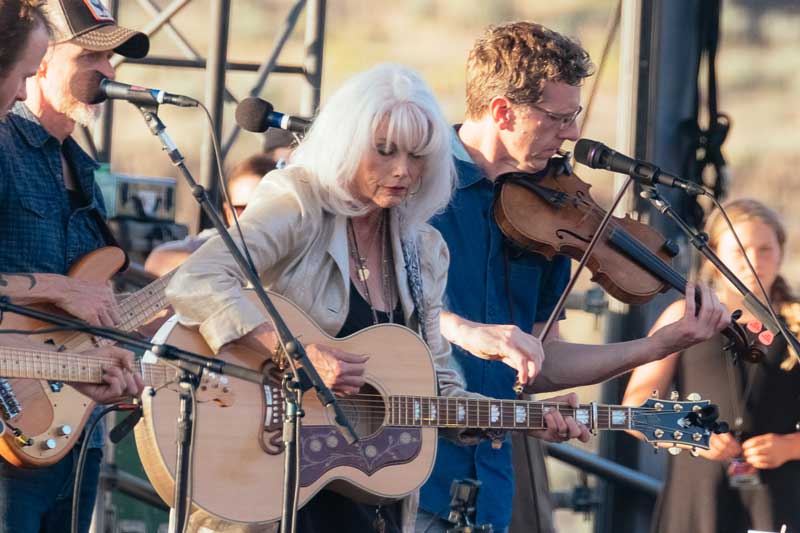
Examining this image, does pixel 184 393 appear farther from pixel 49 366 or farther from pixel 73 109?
pixel 73 109

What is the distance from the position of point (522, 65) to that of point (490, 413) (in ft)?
3.94

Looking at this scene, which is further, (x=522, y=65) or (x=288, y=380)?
(x=522, y=65)

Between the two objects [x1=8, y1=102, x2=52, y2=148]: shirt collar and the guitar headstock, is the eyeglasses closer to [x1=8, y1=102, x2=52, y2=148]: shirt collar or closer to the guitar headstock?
the guitar headstock

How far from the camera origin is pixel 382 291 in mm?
4141

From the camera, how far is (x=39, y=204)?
425 cm

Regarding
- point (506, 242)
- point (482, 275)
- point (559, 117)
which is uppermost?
point (559, 117)

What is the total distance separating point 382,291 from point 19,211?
1073mm

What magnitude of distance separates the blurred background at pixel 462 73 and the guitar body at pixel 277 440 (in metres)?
2.61

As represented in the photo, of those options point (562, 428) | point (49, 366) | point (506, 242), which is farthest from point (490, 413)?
point (49, 366)

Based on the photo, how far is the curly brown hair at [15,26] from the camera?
3.57 meters

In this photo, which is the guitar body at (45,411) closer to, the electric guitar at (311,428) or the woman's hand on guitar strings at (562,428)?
the electric guitar at (311,428)

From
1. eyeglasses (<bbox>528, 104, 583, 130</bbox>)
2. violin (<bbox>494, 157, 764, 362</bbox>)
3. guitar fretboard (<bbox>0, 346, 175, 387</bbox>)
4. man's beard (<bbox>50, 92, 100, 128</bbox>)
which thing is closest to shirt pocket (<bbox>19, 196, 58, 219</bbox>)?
man's beard (<bbox>50, 92, 100, 128</bbox>)

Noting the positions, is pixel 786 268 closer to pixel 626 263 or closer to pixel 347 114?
pixel 626 263

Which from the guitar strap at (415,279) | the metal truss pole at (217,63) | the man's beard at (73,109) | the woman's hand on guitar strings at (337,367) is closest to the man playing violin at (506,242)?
the guitar strap at (415,279)
